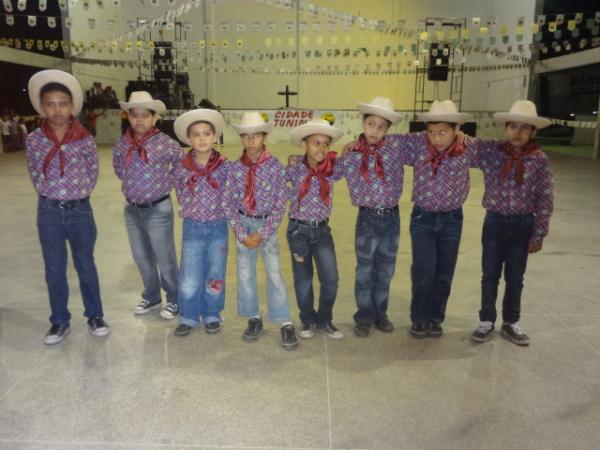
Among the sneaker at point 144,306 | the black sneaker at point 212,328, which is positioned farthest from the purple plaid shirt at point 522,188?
the sneaker at point 144,306

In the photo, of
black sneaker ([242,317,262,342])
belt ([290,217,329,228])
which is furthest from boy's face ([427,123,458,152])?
black sneaker ([242,317,262,342])

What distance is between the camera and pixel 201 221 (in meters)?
3.06

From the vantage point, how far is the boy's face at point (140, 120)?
3154mm

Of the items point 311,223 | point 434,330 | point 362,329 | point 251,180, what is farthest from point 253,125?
point 434,330

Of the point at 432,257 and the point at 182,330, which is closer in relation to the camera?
the point at 432,257

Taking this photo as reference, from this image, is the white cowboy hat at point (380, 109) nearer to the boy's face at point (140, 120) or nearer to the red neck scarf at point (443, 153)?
the red neck scarf at point (443, 153)

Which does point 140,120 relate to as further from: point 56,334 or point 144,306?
point 56,334

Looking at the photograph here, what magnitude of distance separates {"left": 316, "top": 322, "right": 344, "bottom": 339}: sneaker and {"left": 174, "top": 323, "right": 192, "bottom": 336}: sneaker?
2.68ft

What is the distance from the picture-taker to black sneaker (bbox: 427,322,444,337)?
3.18 m

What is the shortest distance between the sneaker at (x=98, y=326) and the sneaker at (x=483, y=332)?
2.30 m

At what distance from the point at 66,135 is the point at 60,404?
149 centimetres

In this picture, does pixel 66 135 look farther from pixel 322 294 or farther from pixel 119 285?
pixel 322 294

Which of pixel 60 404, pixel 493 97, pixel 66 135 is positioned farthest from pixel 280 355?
pixel 493 97

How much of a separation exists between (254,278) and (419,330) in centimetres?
108
